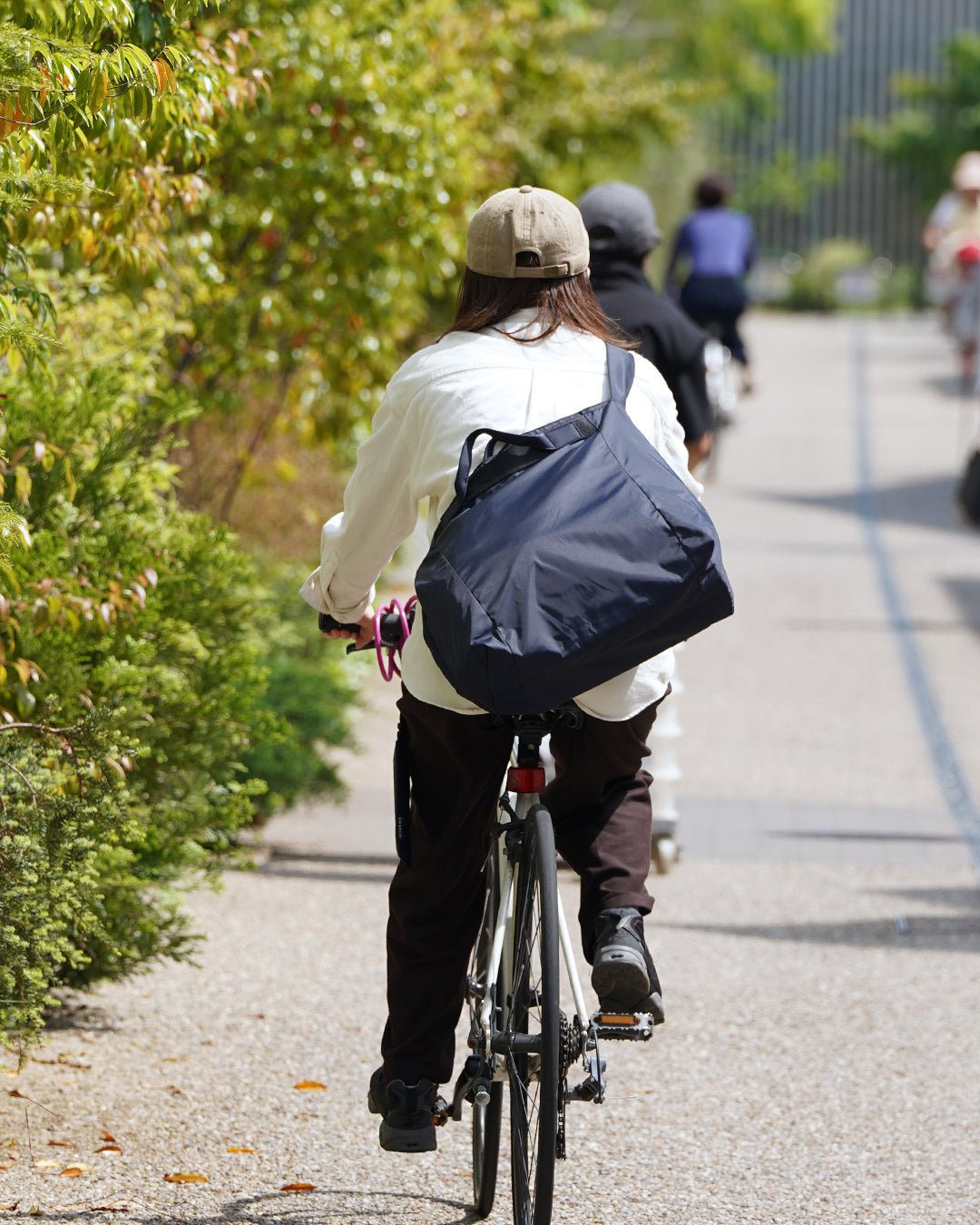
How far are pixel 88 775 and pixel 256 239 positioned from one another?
418 cm

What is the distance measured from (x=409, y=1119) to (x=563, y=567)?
1.14m

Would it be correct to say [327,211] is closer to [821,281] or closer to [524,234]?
[524,234]

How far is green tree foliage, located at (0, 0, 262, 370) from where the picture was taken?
2.97 meters

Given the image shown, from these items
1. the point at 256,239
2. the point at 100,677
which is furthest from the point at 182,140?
the point at 256,239

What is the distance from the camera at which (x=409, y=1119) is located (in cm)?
327

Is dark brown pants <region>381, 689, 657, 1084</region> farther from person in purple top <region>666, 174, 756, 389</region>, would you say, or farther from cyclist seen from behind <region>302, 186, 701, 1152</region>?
person in purple top <region>666, 174, 756, 389</region>

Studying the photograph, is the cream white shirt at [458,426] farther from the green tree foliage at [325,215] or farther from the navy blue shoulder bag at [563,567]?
the green tree foliage at [325,215]

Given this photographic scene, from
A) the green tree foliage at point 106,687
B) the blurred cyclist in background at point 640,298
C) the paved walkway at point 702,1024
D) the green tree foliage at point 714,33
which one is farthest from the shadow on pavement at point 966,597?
the green tree foliage at point 714,33

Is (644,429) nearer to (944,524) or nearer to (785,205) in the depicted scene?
(944,524)

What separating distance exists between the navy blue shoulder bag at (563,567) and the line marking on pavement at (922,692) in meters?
3.90

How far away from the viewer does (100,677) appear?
4117 mm

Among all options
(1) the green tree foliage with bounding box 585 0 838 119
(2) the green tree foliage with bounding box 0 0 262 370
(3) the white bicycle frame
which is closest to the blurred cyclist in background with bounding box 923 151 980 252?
(2) the green tree foliage with bounding box 0 0 262 370

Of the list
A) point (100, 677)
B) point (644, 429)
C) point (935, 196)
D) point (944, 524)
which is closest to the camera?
point (644, 429)

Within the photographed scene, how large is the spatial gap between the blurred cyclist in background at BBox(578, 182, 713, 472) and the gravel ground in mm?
1688
